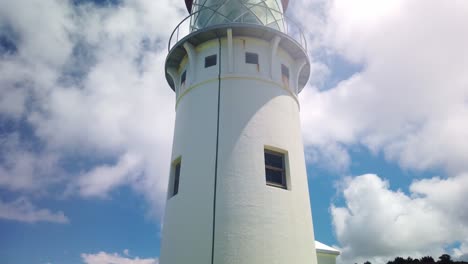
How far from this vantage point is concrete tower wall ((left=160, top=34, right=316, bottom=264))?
8750 millimetres

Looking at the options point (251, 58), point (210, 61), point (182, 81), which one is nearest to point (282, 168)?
point (251, 58)

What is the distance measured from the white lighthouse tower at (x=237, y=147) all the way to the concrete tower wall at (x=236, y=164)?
3cm

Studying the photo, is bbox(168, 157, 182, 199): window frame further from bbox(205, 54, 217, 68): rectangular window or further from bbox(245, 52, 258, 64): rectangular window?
bbox(245, 52, 258, 64): rectangular window

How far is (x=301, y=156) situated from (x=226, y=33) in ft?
17.4

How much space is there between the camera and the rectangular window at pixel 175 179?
11.0m

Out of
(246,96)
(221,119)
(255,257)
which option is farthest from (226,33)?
(255,257)

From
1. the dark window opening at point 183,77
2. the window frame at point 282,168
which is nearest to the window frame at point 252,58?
the dark window opening at point 183,77

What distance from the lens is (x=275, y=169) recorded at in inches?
404

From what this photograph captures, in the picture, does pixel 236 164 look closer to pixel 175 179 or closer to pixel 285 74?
pixel 175 179

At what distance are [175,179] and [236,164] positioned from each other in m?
2.81

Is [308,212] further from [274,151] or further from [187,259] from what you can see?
[187,259]

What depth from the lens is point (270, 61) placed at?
11867 millimetres

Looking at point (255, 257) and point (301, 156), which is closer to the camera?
point (255, 257)

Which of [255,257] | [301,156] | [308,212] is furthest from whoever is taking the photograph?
[301,156]
